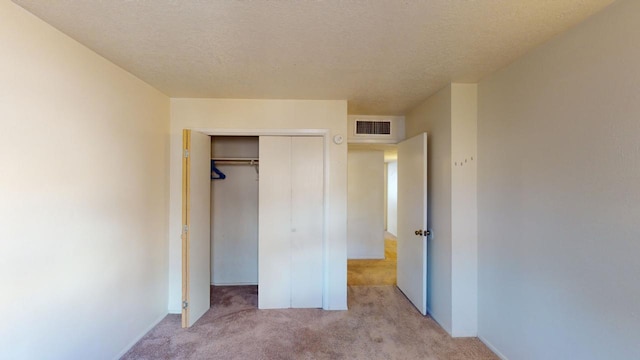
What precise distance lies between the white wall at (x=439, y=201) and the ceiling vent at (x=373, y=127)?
663 mm

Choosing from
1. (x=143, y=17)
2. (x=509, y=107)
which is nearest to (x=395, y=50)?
(x=509, y=107)

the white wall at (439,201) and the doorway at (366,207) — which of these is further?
the doorway at (366,207)

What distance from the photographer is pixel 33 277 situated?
1.52 metres

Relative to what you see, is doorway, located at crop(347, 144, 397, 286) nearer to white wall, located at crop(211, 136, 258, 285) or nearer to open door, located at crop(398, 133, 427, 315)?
open door, located at crop(398, 133, 427, 315)

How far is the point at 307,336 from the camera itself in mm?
2535

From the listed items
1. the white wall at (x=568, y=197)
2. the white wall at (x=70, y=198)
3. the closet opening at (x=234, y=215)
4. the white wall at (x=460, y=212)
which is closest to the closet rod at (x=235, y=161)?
the closet opening at (x=234, y=215)

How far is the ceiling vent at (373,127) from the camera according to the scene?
147 inches

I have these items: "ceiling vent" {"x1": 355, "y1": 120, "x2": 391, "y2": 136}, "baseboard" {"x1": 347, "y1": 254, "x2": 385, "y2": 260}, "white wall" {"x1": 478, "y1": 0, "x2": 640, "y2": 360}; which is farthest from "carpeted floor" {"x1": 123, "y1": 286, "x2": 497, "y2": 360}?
"ceiling vent" {"x1": 355, "y1": 120, "x2": 391, "y2": 136}

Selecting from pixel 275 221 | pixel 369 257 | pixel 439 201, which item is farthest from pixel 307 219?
pixel 369 257

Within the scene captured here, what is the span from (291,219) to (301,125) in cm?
112

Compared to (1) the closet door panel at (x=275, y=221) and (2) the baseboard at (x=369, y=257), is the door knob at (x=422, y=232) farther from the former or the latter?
(2) the baseboard at (x=369, y=257)

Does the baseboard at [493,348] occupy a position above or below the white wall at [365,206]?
below

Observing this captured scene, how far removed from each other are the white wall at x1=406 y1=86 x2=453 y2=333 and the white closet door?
1253mm

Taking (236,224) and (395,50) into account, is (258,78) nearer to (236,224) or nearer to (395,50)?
(395,50)
